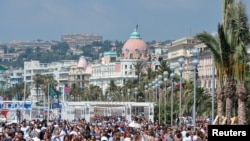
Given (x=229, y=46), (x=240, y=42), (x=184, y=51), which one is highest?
(x=184, y=51)

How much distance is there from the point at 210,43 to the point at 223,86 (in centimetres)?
163

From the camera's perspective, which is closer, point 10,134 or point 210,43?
Result: point 10,134

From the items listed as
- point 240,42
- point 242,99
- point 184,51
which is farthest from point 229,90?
point 184,51

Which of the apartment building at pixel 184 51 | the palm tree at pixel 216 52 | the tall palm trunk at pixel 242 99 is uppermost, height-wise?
the apartment building at pixel 184 51

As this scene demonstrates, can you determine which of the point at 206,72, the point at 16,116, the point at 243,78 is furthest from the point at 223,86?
the point at 206,72

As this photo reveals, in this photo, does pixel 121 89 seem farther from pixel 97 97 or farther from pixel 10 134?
pixel 10 134

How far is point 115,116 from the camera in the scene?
6650 centimetres

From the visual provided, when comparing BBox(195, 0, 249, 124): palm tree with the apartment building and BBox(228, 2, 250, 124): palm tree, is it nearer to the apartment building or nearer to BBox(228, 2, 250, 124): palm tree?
BBox(228, 2, 250, 124): palm tree

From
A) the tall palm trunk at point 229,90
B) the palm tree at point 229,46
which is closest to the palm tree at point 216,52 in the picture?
the palm tree at point 229,46

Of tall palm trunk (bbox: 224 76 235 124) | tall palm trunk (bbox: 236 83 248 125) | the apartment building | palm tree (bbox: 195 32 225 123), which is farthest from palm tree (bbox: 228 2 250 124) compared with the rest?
the apartment building

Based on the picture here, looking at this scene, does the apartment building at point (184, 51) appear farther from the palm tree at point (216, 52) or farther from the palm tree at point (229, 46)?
the palm tree at point (229, 46)

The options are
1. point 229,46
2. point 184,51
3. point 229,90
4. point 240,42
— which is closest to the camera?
point 240,42

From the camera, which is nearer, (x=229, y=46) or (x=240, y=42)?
(x=240, y=42)

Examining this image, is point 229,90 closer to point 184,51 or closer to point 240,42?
point 240,42
